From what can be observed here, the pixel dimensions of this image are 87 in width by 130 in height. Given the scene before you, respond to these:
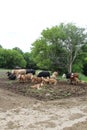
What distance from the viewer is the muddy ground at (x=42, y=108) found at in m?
9.92

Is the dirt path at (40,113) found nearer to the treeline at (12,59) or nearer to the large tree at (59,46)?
the large tree at (59,46)

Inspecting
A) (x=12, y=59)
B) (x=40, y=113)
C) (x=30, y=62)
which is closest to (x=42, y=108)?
(x=40, y=113)

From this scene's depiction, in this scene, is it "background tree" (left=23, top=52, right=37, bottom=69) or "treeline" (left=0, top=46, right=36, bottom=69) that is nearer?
"background tree" (left=23, top=52, right=37, bottom=69)

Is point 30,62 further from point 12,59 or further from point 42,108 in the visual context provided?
point 42,108

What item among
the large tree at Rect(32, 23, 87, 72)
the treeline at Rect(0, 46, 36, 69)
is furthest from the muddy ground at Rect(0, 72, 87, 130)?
the treeline at Rect(0, 46, 36, 69)

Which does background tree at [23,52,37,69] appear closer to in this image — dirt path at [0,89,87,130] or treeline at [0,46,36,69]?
treeline at [0,46,36,69]

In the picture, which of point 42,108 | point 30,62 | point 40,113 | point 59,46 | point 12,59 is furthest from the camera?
point 30,62

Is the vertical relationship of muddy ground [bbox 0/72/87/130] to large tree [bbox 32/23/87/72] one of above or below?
below

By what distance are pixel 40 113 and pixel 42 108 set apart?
87cm

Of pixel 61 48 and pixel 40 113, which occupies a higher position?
pixel 61 48

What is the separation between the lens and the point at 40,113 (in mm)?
11445

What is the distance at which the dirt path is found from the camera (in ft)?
32.2

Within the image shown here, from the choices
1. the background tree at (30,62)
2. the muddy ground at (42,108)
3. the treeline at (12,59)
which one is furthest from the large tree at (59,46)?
the treeline at (12,59)

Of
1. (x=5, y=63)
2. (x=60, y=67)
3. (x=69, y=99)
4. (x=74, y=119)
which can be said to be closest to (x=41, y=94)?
(x=69, y=99)
